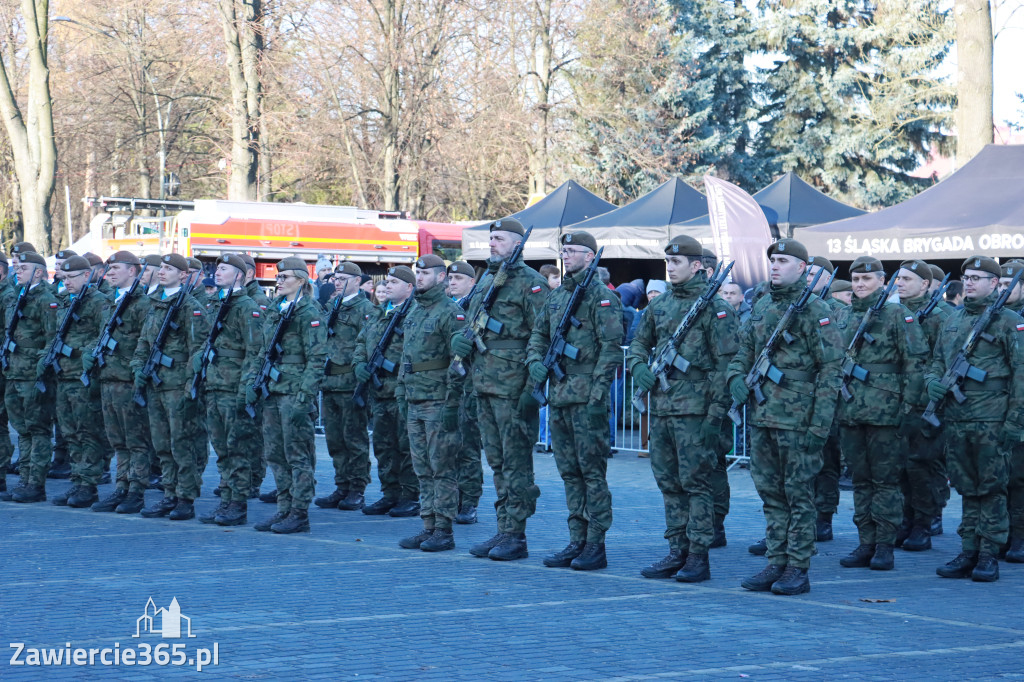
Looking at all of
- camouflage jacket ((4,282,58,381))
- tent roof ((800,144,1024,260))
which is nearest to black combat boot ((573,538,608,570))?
camouflage jacket ((4,282,58,381))

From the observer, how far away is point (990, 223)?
13.1m

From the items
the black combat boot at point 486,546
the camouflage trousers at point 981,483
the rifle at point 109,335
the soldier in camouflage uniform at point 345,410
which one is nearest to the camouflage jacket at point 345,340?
the soldier in camouflage uniform at point 345,410

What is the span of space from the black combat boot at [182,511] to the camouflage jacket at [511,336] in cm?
311

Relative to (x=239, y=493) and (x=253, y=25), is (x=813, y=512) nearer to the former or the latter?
(x=239, y=493)

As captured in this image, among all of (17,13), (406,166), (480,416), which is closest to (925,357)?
(480,416)

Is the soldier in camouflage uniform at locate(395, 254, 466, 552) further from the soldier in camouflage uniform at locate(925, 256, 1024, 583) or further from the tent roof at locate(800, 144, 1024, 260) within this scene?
the tent roof at locate(800, 144, 1024, 260)

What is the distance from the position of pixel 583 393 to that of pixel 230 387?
3.28 metres

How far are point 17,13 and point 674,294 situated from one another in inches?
1124

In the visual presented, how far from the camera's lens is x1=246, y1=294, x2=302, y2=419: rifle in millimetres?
9516

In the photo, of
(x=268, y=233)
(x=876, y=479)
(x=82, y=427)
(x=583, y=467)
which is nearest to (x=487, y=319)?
(x=583, y=467)

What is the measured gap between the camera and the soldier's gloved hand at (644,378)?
25.0ft

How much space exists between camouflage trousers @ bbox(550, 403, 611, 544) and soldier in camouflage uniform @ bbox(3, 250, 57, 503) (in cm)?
537

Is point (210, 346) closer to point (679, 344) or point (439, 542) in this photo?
point (439, 542)

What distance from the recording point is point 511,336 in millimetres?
8406
